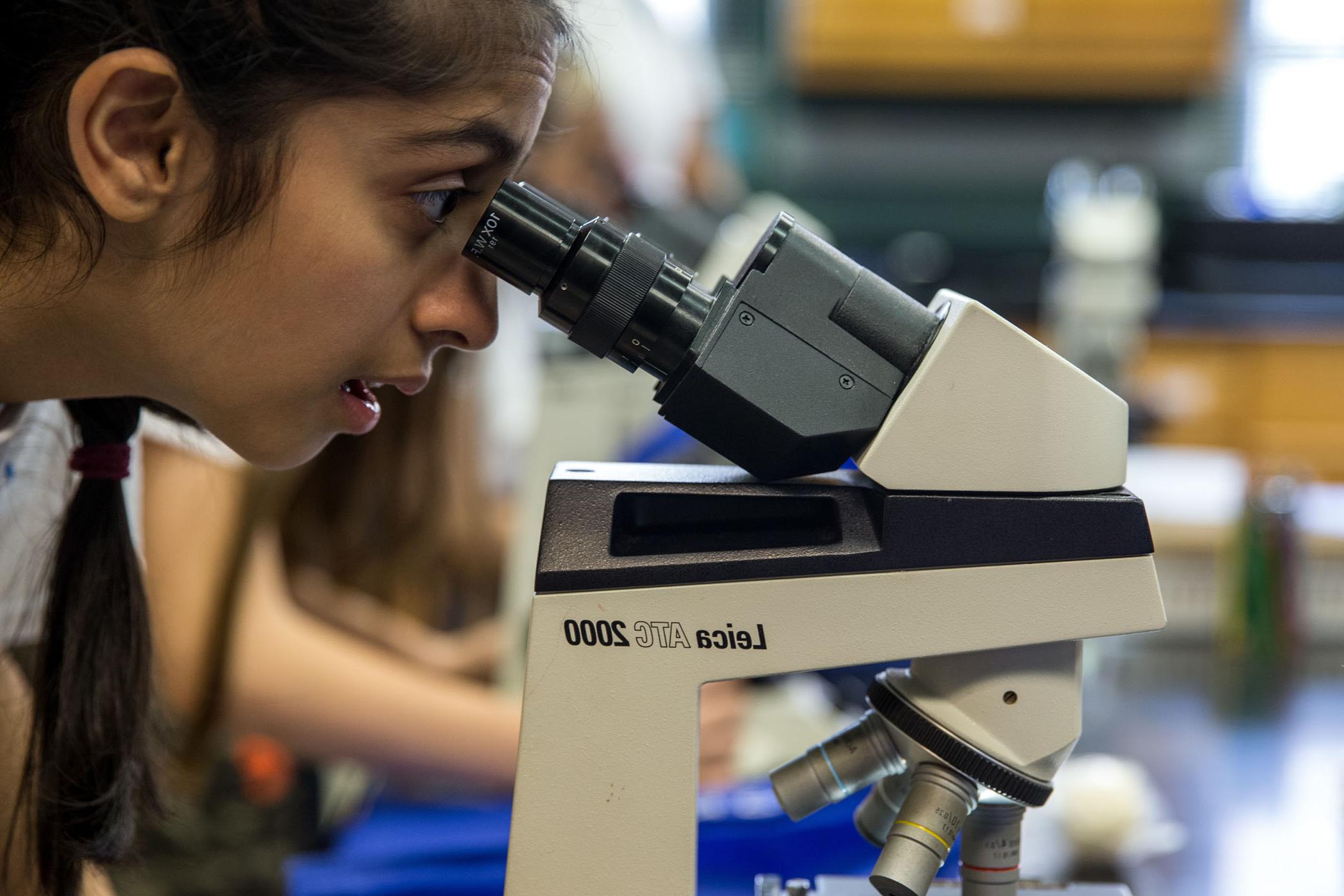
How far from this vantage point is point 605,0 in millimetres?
1794

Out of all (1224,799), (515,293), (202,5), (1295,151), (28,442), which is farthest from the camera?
(1295,151)

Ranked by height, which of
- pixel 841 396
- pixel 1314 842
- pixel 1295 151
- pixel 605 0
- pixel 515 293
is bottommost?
pixel 1314 842

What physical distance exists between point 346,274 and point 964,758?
1.22 ft

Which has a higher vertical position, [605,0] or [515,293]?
[605,0]

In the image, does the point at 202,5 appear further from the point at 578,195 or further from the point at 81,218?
the point at 578,195

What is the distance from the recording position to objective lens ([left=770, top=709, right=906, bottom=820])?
1.94 feet

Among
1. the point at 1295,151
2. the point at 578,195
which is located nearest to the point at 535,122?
the point at 578,195

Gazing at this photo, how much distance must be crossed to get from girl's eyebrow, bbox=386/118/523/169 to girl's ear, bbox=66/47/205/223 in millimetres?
98

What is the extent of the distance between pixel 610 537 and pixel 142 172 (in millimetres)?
277

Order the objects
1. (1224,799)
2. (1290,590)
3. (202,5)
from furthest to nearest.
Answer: (1290,590) → (1224,799) → (202,5)

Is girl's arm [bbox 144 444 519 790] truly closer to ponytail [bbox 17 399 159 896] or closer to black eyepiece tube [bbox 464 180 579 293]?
ponytail [bbox 17 399 159 896]

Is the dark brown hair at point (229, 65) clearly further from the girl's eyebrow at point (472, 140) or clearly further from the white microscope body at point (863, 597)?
the white microscope body at point (863, 597)

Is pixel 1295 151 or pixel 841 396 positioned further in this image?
pixel 1295 151

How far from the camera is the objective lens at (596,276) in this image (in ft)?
1.84
